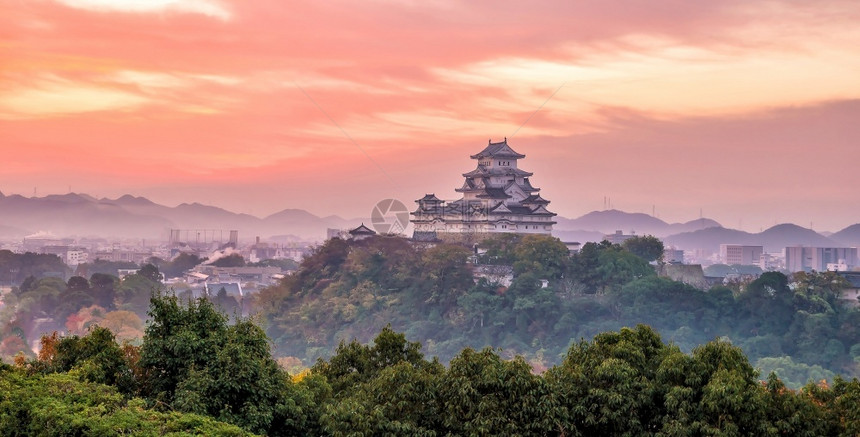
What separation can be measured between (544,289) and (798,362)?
16056 millimetres

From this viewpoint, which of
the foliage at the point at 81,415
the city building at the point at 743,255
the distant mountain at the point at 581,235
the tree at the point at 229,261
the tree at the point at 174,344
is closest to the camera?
the foliage at the point at 81,415

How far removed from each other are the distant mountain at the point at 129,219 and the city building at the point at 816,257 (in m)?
79.3

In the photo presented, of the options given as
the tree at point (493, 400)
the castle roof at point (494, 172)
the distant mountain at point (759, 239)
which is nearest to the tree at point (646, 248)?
the castle roof at point (494, 172)

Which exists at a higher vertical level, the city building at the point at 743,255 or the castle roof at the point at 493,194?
the castle roof at the point at 493,194

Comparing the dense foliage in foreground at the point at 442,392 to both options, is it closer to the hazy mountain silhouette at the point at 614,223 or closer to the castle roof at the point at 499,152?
the castle roof at the point at 499,152

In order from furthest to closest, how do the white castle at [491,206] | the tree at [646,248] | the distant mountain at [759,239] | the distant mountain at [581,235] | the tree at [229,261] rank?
the distant mountain at [759,239]
the distant mountain at [581,235]
the tree at [229,261]
the tree at [646,248]
the white castle at [491,206]

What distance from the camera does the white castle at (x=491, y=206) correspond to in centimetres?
6688

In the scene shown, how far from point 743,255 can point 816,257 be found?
16.2 m

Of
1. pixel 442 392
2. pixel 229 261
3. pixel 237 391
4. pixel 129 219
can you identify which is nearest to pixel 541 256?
pixel 229 261

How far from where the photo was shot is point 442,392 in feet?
52.6

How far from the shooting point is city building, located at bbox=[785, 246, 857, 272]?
126938 mm

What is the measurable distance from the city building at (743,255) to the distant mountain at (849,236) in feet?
91.6

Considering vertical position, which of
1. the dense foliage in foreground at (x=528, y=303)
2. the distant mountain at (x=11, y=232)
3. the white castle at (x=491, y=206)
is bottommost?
the dense foliage in foreground at (x=528, y=303)

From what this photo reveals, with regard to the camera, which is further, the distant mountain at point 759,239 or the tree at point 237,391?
the distant mountain at point 759,239
